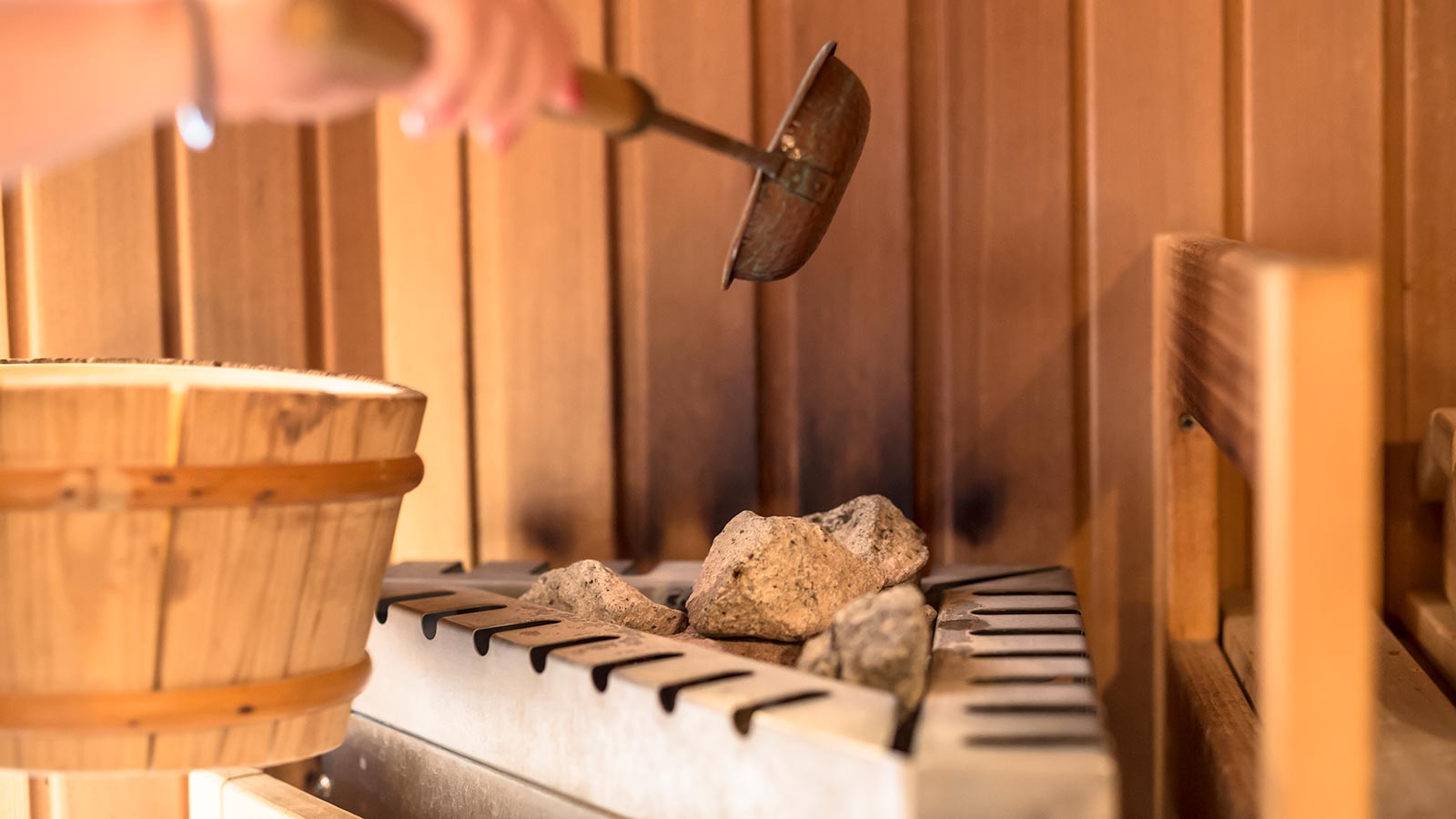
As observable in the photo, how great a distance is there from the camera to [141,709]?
1.26 m

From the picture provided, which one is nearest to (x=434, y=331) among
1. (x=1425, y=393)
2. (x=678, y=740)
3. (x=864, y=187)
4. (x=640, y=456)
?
(x=640, y=456)

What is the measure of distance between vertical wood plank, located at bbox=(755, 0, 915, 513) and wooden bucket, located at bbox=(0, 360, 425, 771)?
3.04 ft

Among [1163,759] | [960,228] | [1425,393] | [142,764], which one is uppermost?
[960,228]

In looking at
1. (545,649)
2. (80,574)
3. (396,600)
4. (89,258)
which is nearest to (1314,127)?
(545,649)

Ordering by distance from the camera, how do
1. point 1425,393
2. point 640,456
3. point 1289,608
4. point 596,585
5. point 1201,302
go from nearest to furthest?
point 1289,608, point 1201,302, point 596,585, point 1425,393, point 640,456

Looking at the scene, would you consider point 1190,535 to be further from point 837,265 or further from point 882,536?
point 837,265

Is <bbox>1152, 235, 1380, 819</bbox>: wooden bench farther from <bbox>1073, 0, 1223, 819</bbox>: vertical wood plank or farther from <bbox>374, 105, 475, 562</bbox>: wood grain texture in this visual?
<bbox>374, 105, 475, 562</bbox>: wood grain texture

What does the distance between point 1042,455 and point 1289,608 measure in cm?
113

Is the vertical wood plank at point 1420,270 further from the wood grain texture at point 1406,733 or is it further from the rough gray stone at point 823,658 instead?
the rough gray stone at point 823,658

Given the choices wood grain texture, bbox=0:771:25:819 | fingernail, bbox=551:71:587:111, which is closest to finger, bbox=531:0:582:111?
fingernail, bbox=551:71:587:111

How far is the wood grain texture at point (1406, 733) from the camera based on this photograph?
1195 millimetres

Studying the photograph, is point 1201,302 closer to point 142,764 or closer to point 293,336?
point 142,764

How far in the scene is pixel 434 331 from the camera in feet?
7.76

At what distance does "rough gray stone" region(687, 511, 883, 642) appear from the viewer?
5.01 feet
